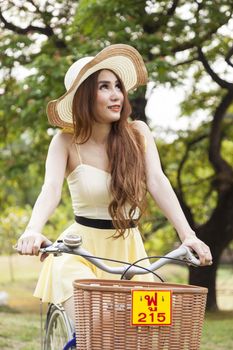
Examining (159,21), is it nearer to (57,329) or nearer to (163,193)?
(163,193)

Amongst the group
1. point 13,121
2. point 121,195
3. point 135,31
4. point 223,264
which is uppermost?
point 121,195

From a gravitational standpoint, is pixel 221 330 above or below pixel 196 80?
below

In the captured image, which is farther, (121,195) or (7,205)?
(7,205)

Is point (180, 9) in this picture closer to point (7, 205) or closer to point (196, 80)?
point (196, 80)

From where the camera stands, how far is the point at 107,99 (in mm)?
3582

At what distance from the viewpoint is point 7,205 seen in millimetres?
15375

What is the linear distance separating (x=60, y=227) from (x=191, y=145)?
6.64m

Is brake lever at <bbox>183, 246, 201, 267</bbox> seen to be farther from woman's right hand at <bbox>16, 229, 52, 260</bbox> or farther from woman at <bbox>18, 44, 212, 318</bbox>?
woman's right hand at <bbox>16, 229, 52, 260</bbox>

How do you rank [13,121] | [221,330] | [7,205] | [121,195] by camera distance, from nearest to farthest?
[121,195] → [221,330] → [13,121] → [7,205]

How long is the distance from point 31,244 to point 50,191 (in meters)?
0.47

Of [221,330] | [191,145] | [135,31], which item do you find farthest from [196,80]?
[221,330]

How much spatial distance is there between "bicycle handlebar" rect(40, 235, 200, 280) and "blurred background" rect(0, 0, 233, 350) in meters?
4.58

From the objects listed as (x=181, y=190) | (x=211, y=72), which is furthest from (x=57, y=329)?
(x=181, y=190)

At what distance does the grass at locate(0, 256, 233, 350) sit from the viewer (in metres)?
7.95
